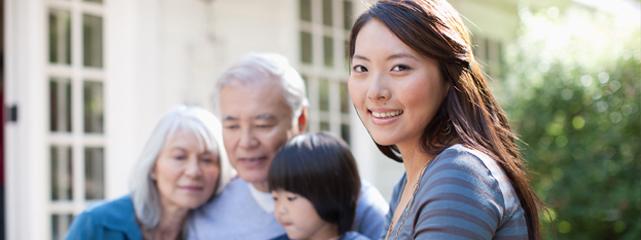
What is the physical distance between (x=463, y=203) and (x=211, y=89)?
3.60 meters

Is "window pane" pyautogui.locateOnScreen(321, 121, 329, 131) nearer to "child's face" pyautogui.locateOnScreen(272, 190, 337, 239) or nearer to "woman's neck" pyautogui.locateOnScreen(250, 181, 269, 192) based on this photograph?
"woman's neck" pyautogui.locateOnScreen(250, 181, 269, 192)

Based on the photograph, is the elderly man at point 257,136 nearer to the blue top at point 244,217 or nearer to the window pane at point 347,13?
the blue top at point 244,217

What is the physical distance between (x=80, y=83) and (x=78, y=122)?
216mm

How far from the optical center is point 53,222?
4.22m

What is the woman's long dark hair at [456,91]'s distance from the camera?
55.1 inches

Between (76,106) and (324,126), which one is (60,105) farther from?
(324,126)

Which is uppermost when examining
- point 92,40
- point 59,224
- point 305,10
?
point 305,10

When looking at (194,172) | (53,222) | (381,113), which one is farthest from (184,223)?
(53,222)

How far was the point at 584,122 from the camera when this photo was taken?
5133 millimetres

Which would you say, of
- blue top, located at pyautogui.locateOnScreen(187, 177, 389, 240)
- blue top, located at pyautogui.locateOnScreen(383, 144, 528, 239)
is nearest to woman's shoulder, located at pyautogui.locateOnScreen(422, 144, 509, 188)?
blue top, located at pyautogui.locateOnScreen(383, 144, 528, 239)

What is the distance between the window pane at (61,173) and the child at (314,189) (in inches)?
89.0

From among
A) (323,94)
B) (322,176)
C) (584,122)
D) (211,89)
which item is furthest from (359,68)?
(323,94)

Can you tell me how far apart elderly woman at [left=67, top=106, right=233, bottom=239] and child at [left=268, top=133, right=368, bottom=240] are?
34 cm

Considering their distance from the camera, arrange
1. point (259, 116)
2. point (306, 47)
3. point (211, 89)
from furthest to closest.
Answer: point (306, 47) → point (211, 89) → point (259, 116)
